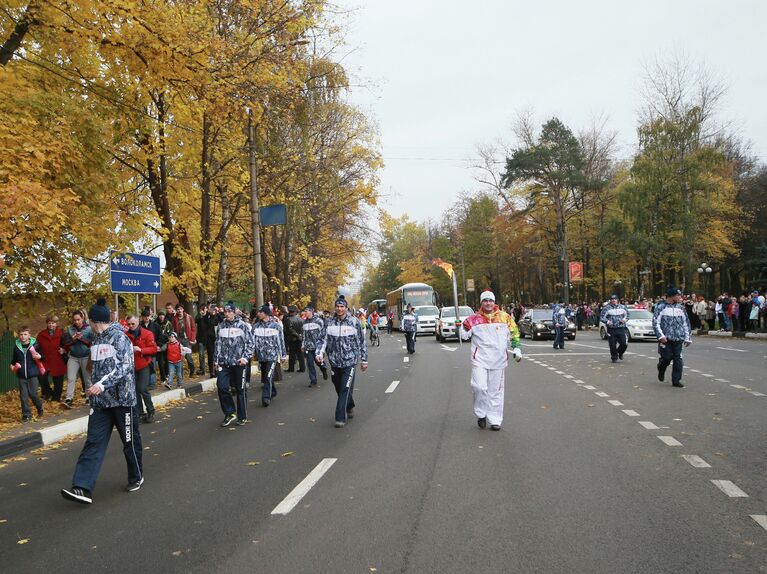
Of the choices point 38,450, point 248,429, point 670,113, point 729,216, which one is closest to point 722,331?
point 670,113

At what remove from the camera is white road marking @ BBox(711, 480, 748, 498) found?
207 inches

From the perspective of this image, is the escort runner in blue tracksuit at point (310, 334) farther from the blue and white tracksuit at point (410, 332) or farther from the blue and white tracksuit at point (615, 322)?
the blue and white tracksuit at point (615, 322)

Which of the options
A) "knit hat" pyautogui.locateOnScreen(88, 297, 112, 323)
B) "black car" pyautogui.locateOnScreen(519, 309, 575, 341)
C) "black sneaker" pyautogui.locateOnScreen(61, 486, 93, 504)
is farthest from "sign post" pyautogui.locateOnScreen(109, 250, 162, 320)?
"black car" pyautogui.locateOnScreen(519, 309, 575, 341)

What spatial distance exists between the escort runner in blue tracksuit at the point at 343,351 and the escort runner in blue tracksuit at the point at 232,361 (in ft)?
3.80

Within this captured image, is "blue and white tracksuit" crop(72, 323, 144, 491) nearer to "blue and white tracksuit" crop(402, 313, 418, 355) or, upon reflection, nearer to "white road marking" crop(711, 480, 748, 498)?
"white road marking" crop(711, 480, 748, 498)

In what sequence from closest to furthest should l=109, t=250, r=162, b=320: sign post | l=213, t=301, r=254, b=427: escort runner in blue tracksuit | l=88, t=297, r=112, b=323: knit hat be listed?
l=88, t=297, r=112, b=323: knit hat → l=213, t=301, r=254, b=427: escort runner in blue tracksuit → l=109, t=250, r=162, b=320: sign post

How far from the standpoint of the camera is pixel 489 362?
8.52 meters

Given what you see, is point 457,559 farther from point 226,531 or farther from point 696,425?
point 696,425

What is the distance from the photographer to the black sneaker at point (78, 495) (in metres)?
5.71

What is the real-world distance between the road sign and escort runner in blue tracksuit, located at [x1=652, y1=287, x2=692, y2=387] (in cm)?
1069

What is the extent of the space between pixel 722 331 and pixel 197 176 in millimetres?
24787

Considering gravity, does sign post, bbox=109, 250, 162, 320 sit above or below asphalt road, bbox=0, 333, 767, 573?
above

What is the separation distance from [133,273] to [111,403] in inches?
348

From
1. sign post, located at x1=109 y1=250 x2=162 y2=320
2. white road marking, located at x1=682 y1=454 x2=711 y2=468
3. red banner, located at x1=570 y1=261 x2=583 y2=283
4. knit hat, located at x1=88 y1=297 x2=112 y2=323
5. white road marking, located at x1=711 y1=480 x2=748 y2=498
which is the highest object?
red banner, located at x1=570 y1=261 x2=583 y2=283
